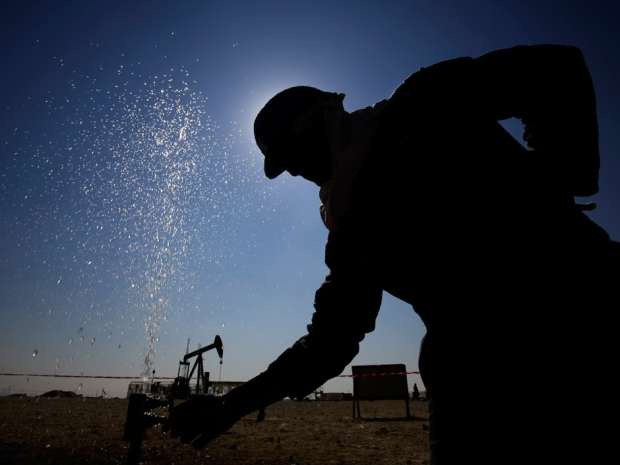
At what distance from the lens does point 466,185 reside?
37.5 inches

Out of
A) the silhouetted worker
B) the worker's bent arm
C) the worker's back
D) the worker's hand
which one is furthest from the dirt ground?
the worker's back

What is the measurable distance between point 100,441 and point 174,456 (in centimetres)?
236

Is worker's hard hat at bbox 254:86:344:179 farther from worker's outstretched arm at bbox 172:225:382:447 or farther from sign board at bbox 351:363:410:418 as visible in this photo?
sign board at bbox 351:363:410:418

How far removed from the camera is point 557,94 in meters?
1.09

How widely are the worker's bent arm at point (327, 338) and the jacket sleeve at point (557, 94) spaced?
691 mm

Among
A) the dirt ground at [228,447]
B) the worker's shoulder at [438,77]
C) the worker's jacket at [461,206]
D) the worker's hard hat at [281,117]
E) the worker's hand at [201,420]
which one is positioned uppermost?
the worker's hard hat at [281,117]

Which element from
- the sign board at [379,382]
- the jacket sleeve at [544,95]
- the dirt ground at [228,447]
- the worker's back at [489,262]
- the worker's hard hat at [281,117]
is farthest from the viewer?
the sign board at [379,382]

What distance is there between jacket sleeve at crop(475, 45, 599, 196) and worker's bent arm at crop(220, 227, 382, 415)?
2.27 ft

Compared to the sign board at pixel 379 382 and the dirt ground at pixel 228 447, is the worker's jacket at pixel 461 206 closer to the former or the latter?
the dirt ground at pixel 228 447

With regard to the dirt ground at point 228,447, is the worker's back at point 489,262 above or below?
above

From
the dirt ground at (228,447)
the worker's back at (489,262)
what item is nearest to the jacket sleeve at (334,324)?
the worker's back at (489,262)

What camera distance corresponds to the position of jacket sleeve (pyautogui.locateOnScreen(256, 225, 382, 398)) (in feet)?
4.11

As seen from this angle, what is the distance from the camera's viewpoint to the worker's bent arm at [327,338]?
1.27 m

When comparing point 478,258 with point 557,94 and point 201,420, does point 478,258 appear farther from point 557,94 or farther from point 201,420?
point 201,420
